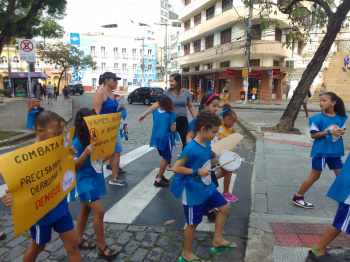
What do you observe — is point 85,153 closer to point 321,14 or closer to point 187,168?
point 187,168

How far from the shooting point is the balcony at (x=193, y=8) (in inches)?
1278

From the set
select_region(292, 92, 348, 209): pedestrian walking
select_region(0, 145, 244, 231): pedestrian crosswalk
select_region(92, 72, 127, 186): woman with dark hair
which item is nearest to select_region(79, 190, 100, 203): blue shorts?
select_region(0, 145, 244, 231): pedestrian crosswalk

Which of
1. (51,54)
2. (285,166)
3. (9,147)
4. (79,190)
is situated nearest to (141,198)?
(79,190)

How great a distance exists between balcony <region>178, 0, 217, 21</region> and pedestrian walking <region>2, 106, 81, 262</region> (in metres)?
32.6

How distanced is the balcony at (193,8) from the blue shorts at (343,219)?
107ft

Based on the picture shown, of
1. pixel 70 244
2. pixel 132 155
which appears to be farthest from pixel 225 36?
pixel 70 244

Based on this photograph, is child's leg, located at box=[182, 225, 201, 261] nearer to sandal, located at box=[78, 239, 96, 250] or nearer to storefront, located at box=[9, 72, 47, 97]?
sandal, located at box=[78, 239, 96, 250]

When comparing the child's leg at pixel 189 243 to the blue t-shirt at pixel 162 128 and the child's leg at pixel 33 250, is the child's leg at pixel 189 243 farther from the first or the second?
the blue t-shirt at pixel 162 128

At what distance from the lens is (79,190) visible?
106 inches

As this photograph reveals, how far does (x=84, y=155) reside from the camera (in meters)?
2.58

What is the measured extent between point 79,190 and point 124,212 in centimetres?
137

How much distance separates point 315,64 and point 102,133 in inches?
354

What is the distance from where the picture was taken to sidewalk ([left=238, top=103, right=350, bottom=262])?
288 centimetres

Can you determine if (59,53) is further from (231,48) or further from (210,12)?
(231,48)
